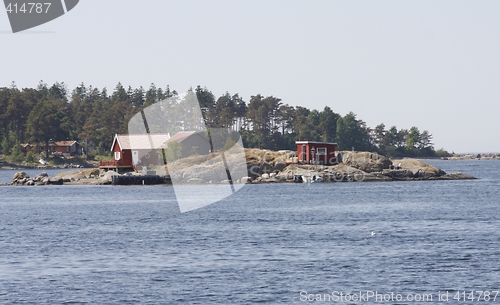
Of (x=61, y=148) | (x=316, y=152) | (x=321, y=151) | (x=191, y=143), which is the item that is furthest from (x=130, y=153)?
(x=61, y=148)

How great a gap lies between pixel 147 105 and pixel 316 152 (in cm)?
9408

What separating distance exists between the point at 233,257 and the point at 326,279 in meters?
5.61

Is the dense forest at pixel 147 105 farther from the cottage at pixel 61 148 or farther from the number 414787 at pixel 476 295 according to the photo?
the number 414787 at pixel 476 295

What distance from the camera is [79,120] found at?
17212cm

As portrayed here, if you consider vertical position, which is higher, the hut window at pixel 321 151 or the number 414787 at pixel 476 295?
the hut window at pixel 321 151

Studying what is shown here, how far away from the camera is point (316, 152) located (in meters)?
88.2

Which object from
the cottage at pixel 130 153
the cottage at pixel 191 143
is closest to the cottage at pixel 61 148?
the cottage at pixel 191 143

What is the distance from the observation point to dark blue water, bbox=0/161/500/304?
23.4 metres

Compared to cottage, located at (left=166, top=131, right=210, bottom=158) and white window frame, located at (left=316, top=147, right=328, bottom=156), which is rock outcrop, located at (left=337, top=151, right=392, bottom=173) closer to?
white window frame, located at (left=316, top=147, right=328, bottom=156)

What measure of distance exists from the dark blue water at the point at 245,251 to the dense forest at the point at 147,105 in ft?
299

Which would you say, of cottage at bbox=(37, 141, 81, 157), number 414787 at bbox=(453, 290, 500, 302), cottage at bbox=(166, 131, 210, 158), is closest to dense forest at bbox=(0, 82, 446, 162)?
cottage at bbox=(37, 141, 81, 157)

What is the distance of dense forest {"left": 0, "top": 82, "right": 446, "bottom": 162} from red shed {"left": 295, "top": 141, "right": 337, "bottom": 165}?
5972cm

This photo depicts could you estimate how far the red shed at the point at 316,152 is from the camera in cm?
8788

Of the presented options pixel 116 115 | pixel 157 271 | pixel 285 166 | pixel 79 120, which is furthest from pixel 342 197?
pixel 79 120
